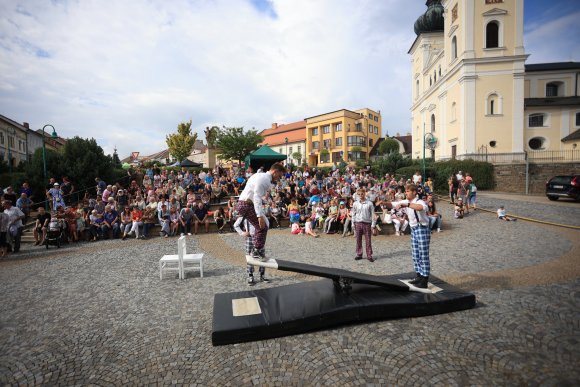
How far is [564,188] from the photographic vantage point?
1719 cm

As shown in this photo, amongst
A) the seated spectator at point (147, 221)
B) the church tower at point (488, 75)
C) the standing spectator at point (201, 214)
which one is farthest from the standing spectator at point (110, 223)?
the church tower at point (488, 75)

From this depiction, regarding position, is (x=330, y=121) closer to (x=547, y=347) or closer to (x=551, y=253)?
(x=551, y=253)

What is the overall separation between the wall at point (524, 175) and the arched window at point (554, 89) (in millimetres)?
20572

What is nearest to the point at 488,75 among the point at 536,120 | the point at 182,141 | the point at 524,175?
the point at 536,120

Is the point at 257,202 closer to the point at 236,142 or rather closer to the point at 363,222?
the point at 363,222

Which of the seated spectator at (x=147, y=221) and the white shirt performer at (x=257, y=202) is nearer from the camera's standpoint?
Result: the white shirt performer at (x=257, y=202)

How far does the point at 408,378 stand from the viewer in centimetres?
307

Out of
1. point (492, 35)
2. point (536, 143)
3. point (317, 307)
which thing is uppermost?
point (492, 35)

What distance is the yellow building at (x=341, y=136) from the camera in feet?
200

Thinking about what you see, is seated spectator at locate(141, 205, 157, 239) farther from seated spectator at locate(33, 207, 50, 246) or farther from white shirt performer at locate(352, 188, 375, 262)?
white shirt performer at locate(352, 188, 375, 262)

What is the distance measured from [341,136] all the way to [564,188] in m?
46.2

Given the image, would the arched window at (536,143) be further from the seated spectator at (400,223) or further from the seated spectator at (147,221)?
A: the seated spectator at (147,221)

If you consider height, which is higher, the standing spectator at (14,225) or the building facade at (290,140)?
the building facade at (290,140)

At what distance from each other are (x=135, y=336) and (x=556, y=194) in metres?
22.8
